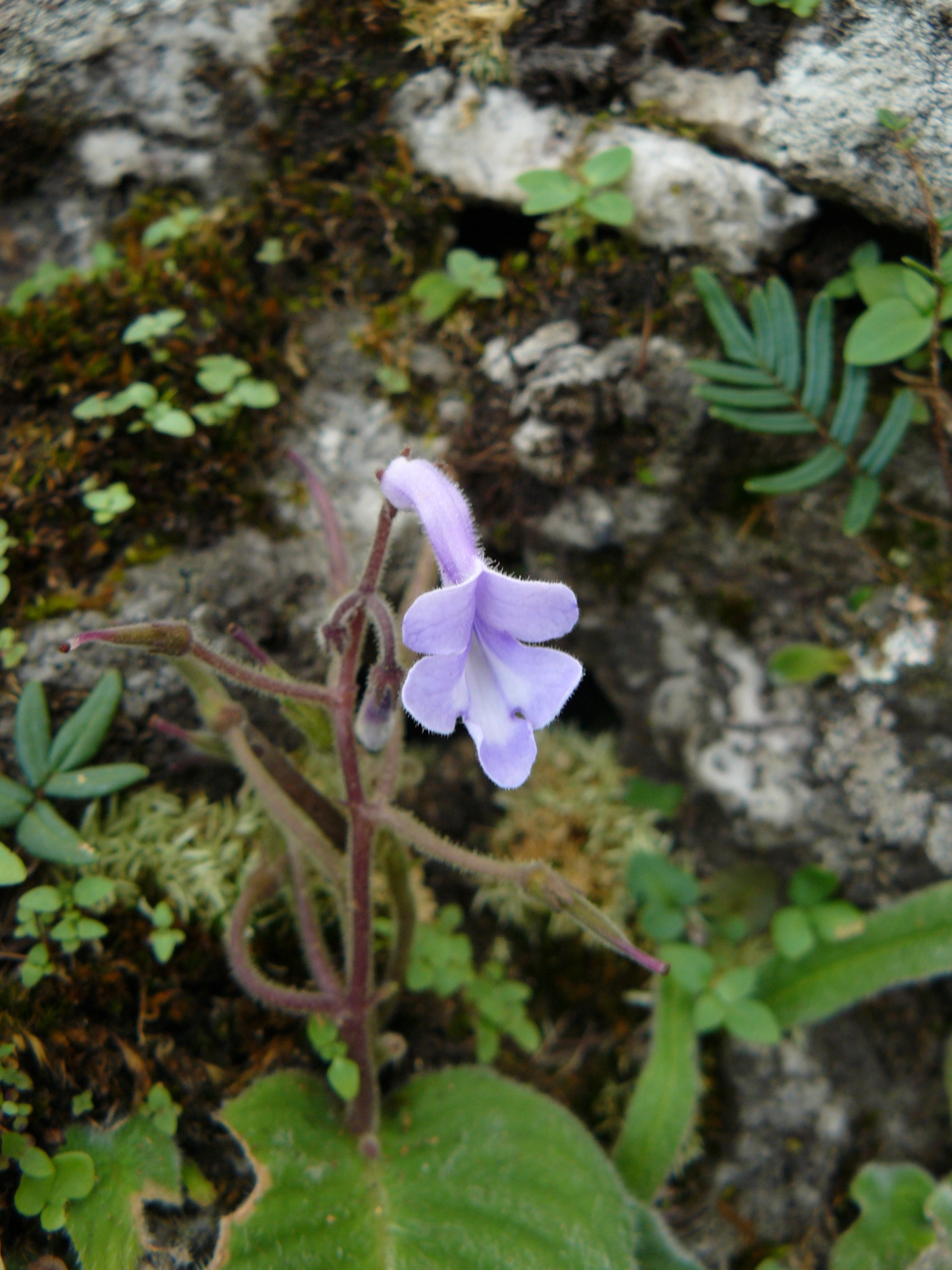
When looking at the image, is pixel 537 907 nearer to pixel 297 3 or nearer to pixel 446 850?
pixel 446 850

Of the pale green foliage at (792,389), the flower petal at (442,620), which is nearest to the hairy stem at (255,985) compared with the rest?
the flower petal at (442,620)

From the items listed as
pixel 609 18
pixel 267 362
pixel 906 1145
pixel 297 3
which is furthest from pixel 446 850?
pixel 297 3

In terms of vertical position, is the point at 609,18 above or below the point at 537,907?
above

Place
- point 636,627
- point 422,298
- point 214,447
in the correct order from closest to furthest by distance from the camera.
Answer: point 214,447
point 422,298
point 636,627

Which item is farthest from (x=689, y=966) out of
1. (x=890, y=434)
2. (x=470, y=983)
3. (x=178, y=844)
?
(x=890, y=434)

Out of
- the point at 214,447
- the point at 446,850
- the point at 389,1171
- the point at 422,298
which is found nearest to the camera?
the point at 446,850

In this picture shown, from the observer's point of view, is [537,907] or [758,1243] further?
[537,907]

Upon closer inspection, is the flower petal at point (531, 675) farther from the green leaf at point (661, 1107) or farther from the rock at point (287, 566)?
the green leaf at point (661, 1107)

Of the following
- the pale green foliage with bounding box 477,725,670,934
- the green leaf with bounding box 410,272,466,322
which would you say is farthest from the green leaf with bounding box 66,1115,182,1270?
the green leaf with bounding box 410,272,466,322

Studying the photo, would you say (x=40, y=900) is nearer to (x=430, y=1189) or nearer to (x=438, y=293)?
(x=430, y=1189)
